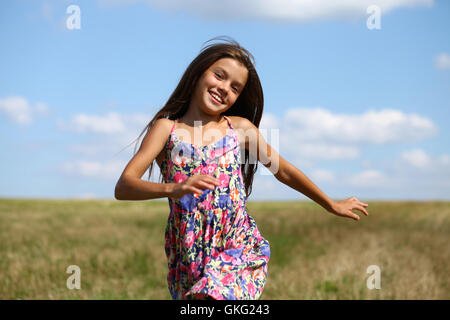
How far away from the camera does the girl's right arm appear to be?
297cm

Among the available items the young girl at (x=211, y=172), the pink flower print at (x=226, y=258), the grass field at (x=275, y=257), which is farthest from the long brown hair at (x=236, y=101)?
the grass field at (x=275, y=257)

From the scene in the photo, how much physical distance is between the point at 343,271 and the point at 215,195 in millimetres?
6280

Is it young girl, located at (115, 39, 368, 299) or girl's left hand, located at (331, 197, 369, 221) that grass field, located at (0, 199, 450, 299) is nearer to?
girl's left hand, located at (331, 197, 369, 221)

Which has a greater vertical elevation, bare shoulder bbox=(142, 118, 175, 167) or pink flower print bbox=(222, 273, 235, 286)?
bare shoulder bbox=(142, 118, 175, 167)

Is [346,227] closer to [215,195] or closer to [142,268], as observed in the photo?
[142,268]

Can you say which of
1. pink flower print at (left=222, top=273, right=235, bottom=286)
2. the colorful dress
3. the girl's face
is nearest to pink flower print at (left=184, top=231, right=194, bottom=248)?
the colorful dress

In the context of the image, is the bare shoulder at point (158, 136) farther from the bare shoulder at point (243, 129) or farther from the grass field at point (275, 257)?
the grass field at point (275, 257)

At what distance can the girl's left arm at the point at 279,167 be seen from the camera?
3.91 m

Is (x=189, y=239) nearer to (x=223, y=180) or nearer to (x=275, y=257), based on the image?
(x=223, y=180)

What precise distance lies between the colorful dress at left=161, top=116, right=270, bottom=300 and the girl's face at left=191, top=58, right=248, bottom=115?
0.24m

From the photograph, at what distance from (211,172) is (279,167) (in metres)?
0.55

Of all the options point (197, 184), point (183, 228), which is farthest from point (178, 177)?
point (197, 184)

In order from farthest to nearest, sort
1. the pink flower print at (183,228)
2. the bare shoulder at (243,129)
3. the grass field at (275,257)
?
the grass field at (275,257) → the bare shoulder at (243,129) → the pink flower print at (183,228)

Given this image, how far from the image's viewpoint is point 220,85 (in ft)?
12.3
